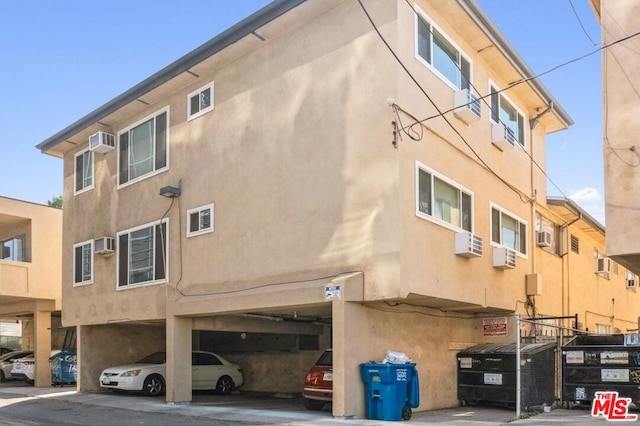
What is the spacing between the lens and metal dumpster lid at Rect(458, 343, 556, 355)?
14484mm

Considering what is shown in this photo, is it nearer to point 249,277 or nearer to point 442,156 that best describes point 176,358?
point 249,277

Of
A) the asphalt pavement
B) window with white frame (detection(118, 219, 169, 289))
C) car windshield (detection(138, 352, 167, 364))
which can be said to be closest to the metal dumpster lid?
the asphalt pavement

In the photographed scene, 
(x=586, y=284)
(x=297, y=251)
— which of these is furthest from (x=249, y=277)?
(x=586, y=284)

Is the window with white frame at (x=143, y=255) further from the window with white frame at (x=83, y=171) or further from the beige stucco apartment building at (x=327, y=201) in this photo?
the window with white frame at (x=83, y=171)

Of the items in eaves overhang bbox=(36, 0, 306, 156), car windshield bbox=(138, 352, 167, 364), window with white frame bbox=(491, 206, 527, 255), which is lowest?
car windshield bbox=(138, 352, 167, 364)

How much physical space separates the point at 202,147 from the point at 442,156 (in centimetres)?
611

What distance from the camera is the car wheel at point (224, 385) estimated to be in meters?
20.1

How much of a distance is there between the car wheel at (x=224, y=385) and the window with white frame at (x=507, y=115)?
34.7 feet

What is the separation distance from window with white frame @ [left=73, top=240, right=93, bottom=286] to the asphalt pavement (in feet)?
11.0

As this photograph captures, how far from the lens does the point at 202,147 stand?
17172mm

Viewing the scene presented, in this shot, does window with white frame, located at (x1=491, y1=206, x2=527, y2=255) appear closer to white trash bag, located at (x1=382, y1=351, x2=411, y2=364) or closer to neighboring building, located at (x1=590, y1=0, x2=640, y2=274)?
neighboring building, located at (x1=590, y1=0, x2=640, y2=274)

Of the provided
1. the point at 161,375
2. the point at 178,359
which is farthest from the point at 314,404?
the point at 161,375

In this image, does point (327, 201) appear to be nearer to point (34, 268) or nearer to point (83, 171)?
point (83, 171)

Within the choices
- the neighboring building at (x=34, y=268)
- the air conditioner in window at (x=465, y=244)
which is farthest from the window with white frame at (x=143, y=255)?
the air conditioner in window at (x=465, y=244)
